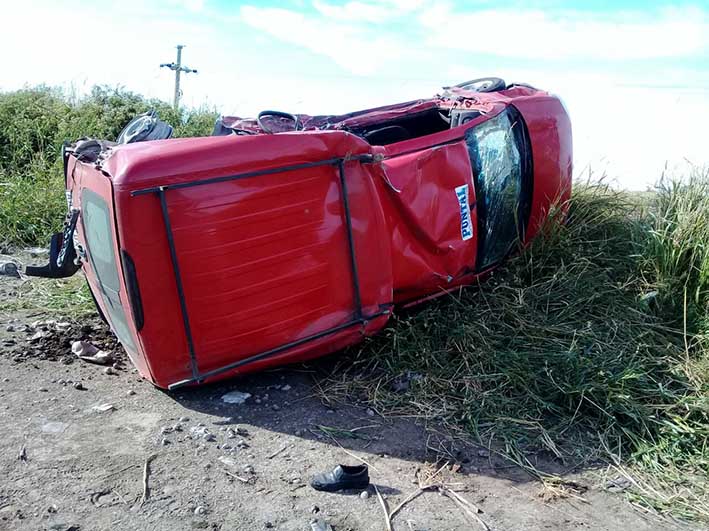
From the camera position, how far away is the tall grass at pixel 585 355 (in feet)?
9.48

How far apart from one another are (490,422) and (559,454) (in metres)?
0.33

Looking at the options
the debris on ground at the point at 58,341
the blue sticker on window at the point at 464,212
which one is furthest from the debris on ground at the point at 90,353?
the blue sticker on window at the point at 464,212

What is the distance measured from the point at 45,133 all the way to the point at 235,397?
242 inches

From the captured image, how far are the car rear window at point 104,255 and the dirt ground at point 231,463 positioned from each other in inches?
14.4

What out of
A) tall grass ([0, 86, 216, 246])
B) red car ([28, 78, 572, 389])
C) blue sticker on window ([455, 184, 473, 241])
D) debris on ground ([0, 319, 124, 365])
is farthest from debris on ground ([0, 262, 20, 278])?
blue sticker on window ([455, 184, 473, 241])

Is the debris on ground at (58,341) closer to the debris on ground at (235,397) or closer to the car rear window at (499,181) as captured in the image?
the debris on ground at (235,397)

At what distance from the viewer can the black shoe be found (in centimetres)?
253

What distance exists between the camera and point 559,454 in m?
2.84

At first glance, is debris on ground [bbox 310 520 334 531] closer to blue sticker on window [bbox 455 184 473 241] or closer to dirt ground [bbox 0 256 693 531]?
dirt ground [bbox 0 256 693 531]

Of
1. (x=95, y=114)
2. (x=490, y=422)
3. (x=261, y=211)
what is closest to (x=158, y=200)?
(x=261, y=211)

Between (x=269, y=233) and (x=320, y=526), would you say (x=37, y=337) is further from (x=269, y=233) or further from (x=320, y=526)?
(x=320, y=526)

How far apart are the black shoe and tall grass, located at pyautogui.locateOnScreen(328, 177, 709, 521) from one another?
1.88 feet

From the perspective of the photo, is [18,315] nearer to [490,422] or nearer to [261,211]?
[261,211]

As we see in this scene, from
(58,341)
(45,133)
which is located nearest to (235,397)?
(58,341)
